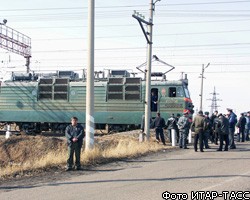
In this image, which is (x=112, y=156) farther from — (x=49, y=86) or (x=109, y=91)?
(x=49, y=86)

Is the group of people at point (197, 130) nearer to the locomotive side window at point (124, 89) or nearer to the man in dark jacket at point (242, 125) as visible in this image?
the man in dark jacket at point (242, 125)

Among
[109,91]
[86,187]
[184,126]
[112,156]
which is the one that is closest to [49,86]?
[109,91]

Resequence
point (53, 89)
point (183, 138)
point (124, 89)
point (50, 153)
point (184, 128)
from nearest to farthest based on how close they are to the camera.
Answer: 1. point (50, 153)
2. point (184, 128)
3. point (183, 138)
4. point (124, 89)
5. point (53, 89)

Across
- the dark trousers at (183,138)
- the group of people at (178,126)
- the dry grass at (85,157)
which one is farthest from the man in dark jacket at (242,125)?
the dry grass at (85,157)

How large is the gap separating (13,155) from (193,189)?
1338 cm

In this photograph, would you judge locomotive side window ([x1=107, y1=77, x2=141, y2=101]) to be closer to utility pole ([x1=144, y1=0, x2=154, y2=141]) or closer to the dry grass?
utility pole ([x1=144, y1=0, x2=154, y2=141])

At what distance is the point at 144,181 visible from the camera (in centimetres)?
1042

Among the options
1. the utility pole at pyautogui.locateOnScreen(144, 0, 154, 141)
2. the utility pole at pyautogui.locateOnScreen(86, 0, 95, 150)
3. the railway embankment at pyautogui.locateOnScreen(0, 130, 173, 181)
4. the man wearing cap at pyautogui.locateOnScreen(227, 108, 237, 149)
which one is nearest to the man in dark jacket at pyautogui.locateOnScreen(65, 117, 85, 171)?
the railway embankment at pyautogui.locateOnScreen(0, 130, 173, 181)

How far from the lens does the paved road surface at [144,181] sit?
8953 mm

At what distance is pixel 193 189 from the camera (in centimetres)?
923

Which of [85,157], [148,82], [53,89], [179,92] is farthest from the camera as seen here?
[53,89]

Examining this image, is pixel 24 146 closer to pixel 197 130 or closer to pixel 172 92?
pixel 197 130

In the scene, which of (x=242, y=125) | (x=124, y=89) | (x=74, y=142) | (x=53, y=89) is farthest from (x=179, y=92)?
(x=74, y=142)

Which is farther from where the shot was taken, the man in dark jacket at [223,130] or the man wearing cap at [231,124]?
the man wearing cap at [231,124]
